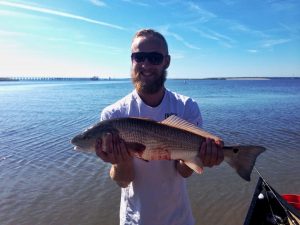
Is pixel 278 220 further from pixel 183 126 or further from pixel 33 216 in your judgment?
pixel 33 216

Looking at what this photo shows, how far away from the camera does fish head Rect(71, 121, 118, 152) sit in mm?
3869

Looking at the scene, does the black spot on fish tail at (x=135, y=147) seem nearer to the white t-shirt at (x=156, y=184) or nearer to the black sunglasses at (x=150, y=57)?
the white t-shirt at (x=156, y=184)

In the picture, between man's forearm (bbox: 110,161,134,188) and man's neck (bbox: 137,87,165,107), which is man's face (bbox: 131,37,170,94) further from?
man's forearm (bbox: 110,161,134,188)

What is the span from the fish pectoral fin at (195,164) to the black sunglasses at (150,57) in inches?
46.6

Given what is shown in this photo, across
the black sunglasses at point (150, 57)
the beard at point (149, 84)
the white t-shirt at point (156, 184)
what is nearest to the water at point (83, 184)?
the white t-shirt at point (156, 184)

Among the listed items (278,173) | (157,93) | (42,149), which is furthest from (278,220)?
(42,149)

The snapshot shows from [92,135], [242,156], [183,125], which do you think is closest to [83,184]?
[92,135]

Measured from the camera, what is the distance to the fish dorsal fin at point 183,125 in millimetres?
3762

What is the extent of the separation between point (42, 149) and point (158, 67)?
47.3ft

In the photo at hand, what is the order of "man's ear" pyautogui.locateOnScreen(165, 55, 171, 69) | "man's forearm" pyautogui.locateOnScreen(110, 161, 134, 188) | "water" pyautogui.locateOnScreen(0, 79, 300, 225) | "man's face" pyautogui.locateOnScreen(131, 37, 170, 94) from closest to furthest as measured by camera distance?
"man's forearm" pyautogui.locateOnScreen(110, 161, 134, 188) → "man's face" pyautogui.locateOnScreen(131, 37, 170, 94) → "man's ear" pyautogui.locateOnScreen(165, 55, 171, 69) → "water" pyautogui.locateOnScreen(0, 79, 300, 225)

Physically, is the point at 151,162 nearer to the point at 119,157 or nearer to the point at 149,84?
the point at 119,157

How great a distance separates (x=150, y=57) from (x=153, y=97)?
464mm

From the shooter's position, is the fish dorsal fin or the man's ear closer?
the fish dorsal fin

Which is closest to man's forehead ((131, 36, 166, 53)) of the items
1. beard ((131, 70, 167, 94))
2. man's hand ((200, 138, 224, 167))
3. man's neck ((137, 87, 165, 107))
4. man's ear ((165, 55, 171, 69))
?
man's ear ((165, 55, 171, 69))
